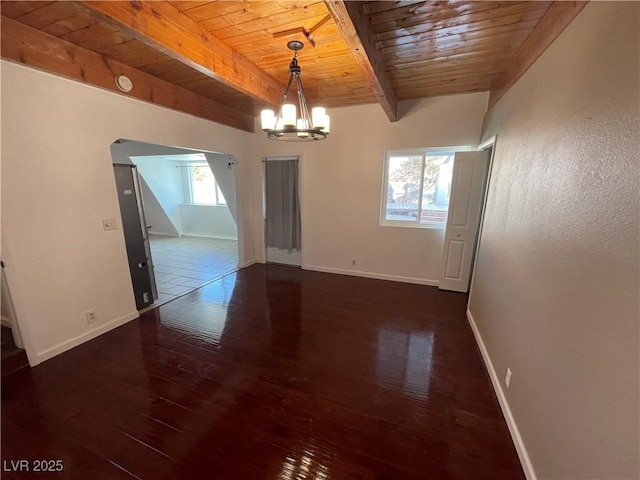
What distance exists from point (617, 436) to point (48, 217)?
364 cm

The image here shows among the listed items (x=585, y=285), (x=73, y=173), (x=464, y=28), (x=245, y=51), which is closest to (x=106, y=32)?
(x=245, y=51)

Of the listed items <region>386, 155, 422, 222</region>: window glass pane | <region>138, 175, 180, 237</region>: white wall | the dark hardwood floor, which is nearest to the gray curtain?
<region>386, 155, 422, 222</region>: window glass pane

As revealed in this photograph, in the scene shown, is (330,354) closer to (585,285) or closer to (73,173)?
(585,285)

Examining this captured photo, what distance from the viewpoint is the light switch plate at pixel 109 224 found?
2605mm

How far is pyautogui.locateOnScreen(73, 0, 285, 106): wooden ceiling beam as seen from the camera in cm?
148

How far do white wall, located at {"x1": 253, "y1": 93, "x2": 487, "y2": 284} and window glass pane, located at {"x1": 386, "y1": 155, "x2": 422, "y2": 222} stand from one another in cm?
23

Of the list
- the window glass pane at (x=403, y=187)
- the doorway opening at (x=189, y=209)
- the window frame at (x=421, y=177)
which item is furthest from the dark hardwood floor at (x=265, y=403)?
the doorway opening at (x=189, y=209)

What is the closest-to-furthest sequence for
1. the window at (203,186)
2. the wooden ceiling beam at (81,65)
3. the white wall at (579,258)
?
1. the white wall at (579,258)
2. the wooden ceiling beam at (81,65)
3. the window at (203,186)

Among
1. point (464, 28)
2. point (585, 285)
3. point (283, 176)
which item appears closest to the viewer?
point (585, 285)

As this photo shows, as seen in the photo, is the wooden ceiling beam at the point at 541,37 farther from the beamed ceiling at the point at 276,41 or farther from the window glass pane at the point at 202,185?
the window glass pane at the point at 202,185

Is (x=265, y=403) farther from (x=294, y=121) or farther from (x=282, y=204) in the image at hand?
(x=282, y=204)

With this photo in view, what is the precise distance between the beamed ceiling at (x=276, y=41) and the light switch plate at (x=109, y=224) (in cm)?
126

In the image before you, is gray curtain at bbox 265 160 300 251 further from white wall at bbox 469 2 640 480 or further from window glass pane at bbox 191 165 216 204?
white wall at bbox 469 2 640 480

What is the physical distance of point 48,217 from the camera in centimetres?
219
